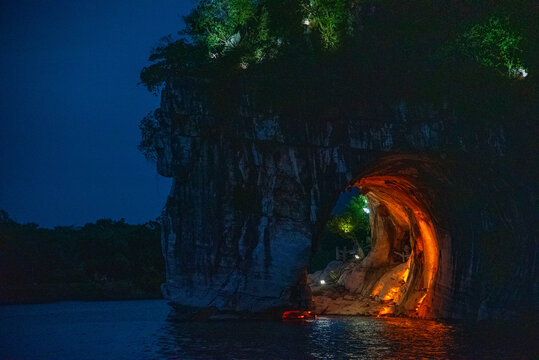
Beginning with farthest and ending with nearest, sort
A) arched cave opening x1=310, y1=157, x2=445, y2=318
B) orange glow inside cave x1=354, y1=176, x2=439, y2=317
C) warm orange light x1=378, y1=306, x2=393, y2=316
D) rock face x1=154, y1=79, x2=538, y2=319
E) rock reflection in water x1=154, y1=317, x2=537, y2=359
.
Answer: warm orange light x1=378, y1=306, x2=393, y2=316 → orange glow inside cave x1=354, y1=176, x2=439, y2=317 → arched cave opening x1=310, y1=157, x2=445, y2=318 → rock face x1=154, y1=79, x2=538, y2=319 → rock reflection in water x1=154, y1=317, x2=537, y2=359


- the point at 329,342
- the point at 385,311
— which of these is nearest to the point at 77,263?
the point at 385,311

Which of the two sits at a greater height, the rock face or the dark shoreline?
the rock face

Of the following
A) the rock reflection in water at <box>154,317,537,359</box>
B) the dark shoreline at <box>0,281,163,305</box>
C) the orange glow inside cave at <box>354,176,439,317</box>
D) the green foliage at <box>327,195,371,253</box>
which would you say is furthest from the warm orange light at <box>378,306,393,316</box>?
the dark shoreline at <box>0,281,163,305</box>

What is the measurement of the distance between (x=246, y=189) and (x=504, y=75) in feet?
60.0

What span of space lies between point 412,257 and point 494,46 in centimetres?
1779

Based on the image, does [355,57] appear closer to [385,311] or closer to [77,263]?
[385,311]

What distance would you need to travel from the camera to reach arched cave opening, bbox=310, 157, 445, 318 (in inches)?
1649

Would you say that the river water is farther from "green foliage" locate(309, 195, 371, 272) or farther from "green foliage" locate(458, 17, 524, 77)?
"green foliage" locate(309, 195, 371, 272)

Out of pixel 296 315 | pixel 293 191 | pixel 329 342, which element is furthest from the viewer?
pixel 296 315

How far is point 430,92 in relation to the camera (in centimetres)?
3688

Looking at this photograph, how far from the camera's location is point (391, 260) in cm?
5422

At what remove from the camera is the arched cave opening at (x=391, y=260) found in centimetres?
4188

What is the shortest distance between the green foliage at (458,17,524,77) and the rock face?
4.25 metres

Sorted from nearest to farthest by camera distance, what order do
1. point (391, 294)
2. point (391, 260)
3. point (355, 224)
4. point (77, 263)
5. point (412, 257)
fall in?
point (412, 257)
point (391, 294)
point (391, 260)
point (355, 224)
point (77, 263)
